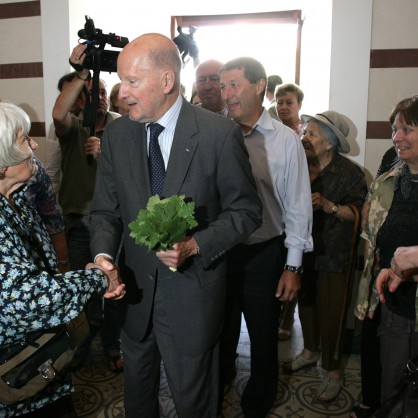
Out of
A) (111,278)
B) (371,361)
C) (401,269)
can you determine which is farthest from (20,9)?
(371,361)

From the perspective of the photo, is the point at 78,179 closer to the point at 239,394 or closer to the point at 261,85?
the point at 261,85

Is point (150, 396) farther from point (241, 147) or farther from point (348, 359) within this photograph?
point (348, 359)

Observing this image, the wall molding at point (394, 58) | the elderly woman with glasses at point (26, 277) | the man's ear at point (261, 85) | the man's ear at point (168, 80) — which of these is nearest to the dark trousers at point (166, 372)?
the elderly woman with glasses at point (26, 277)

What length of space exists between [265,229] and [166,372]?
35.6 inches

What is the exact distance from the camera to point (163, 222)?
1.52 meters

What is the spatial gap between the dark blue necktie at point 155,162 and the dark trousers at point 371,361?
138 cm

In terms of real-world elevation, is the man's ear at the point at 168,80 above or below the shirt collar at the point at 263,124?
above

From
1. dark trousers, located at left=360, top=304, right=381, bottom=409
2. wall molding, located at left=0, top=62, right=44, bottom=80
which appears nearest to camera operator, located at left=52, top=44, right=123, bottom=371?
wall molding, located at left=0, top=62, right=44, bottom=80

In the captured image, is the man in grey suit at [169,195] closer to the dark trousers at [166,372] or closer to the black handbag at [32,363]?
the dark trousers at [166,372]

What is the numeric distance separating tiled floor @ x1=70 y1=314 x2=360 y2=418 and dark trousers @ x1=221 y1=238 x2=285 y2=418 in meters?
0.27

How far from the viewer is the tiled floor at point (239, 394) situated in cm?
268

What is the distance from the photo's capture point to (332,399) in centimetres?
279

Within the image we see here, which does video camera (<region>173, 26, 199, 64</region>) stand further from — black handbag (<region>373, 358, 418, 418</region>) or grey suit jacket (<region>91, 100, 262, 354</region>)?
black handbag (<region>373, 358, 418, 418</region>)

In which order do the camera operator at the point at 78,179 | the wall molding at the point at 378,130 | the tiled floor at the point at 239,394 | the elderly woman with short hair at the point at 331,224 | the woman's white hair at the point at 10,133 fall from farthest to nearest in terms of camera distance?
the wall molding at the point at 378,130, the camera operator at the point at 78,179, the elderly woman with short hair at the point at 331,224, the tiled floor at the point at 239,394, the woman's white hair at the point at 10,133
